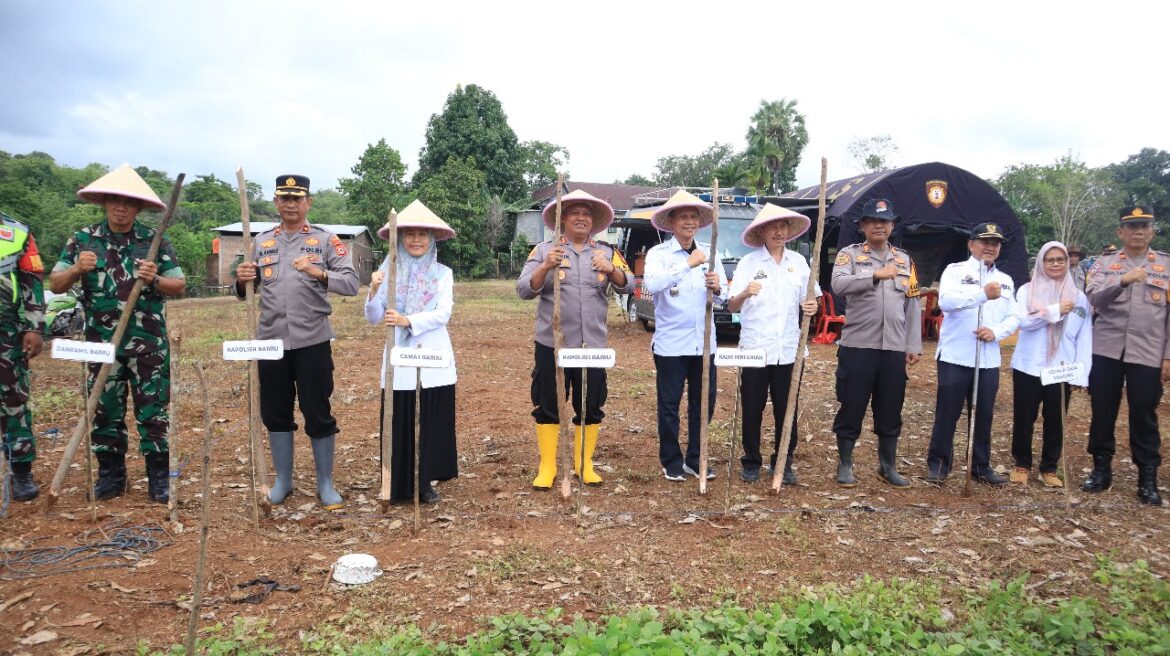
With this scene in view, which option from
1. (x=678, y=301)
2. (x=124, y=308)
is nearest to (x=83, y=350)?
(x=124, y=308)

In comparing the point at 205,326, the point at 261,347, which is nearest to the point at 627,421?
the point at 261,347

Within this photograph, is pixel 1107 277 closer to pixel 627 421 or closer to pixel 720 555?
pixel 720 555

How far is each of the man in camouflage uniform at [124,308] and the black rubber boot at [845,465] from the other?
4736mm

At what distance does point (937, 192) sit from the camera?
12984 mm

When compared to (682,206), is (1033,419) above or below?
below

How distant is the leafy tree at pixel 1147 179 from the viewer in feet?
128

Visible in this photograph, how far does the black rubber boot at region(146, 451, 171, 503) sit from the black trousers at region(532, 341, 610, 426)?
2459 millimetres

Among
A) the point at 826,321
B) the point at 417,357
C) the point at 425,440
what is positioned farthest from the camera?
the point at 826,321

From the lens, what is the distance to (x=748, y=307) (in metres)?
5.06

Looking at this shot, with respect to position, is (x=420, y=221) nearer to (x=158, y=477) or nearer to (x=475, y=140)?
(x=158, y=477)

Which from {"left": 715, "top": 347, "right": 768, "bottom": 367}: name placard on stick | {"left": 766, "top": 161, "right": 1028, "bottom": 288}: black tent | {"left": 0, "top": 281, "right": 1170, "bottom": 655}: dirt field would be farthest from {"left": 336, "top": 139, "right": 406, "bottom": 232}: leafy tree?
{"left": 715, "top": 347, "right": 768, "bottom": 367}: name placard on stick

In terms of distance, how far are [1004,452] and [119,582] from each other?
6812mm

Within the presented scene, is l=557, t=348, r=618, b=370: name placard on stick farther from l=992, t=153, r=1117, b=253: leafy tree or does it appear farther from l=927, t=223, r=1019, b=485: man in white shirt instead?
l=992, t=153, r=1117, b=253: leafy tree

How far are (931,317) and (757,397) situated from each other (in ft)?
33.2
